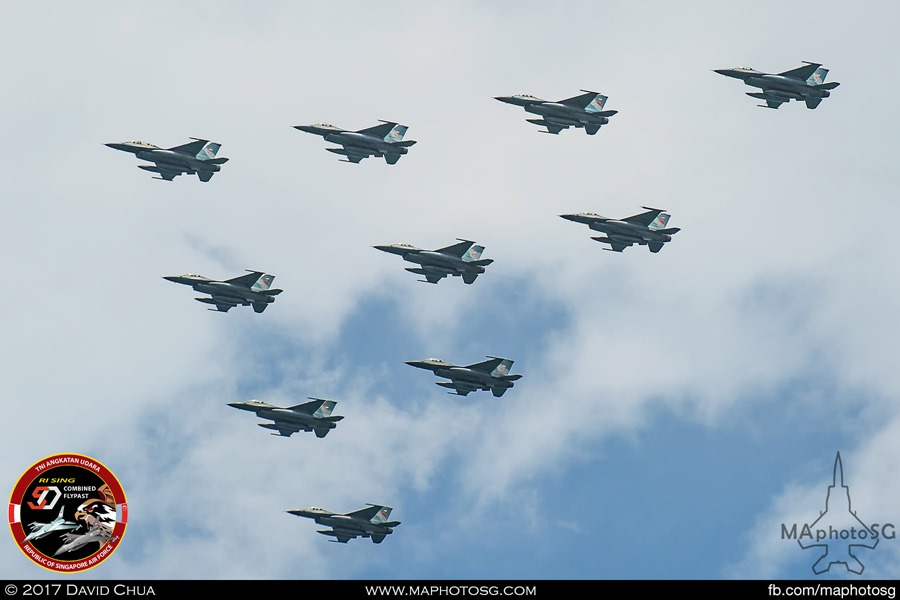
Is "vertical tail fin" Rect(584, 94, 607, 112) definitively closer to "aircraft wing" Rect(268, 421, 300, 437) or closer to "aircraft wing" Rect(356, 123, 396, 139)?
"aircraft wing" Rect(356, 123, 396, 139)

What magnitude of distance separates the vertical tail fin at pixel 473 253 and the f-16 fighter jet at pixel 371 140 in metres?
11.6

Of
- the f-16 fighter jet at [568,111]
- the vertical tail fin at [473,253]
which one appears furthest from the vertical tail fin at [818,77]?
the vertical tail fin at [473,253]

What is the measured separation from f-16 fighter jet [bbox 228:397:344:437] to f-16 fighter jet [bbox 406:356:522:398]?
A: 9.15 metres

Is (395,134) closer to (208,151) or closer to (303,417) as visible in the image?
(208,151)

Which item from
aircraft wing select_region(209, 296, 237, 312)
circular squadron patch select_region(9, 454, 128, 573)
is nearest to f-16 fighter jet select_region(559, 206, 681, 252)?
aircraft wing select_region(209, 296, 237, 312)

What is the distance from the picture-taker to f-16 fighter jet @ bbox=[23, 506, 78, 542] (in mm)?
120375

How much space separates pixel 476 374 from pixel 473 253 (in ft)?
37.8

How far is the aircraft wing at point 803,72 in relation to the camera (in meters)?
175

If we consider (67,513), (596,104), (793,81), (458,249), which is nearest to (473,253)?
(458,249)

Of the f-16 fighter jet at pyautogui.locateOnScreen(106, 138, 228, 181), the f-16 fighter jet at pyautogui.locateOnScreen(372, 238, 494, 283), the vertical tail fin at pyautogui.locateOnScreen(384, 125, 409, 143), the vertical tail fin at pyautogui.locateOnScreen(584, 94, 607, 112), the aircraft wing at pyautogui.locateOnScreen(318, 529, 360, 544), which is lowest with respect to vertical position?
the aircraft wing at pyautogui.locateOnScreen(318, 529, 360, 544)

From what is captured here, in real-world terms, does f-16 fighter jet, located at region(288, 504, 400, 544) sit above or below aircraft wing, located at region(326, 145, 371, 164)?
below

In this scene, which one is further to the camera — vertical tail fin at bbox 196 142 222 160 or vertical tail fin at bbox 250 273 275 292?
vertical tail fin at bbox 196 142 222 160
